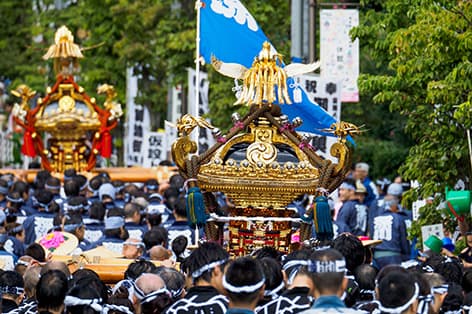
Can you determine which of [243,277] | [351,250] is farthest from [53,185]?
[243,277]

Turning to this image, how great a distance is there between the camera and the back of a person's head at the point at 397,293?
8.77 metres

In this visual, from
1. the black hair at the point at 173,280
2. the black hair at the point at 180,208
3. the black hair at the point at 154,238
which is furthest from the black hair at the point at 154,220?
the black hair at the point at 173,280

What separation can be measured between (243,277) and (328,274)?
2.01 feet

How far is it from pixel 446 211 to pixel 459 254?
1.66 m

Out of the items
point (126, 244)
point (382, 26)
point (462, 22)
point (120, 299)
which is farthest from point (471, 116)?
point (120, 299)

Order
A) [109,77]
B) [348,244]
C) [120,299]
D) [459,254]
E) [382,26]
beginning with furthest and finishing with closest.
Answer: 1. [109,77]
2. [382,26]
3. [459,254]
4. [348,244]
5. [120,299]

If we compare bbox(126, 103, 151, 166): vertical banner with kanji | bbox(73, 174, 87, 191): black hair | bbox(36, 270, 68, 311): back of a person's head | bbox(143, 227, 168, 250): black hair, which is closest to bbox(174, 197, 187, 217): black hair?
bbox(143, 227, 168, 250): black hair

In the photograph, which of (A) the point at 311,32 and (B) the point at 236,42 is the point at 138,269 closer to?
(B) the point at 236,42

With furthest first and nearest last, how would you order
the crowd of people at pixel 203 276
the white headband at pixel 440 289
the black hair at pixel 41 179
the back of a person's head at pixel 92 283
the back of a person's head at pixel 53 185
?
the black hair at pixel 41 179, the back of a person's head at pixel 53 185, the back of a person's head at pixel 92 283, the white headband at pixel 440 289, the crowd of people at pixel 203 276

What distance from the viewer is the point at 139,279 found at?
33.6 ft

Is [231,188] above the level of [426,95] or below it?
below

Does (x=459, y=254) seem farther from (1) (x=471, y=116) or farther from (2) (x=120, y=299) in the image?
(2) (x=120, y=299)

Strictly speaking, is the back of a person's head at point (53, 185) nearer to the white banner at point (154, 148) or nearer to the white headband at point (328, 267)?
the white banner at point (154, 148)

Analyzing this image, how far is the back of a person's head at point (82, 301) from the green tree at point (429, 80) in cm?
615
